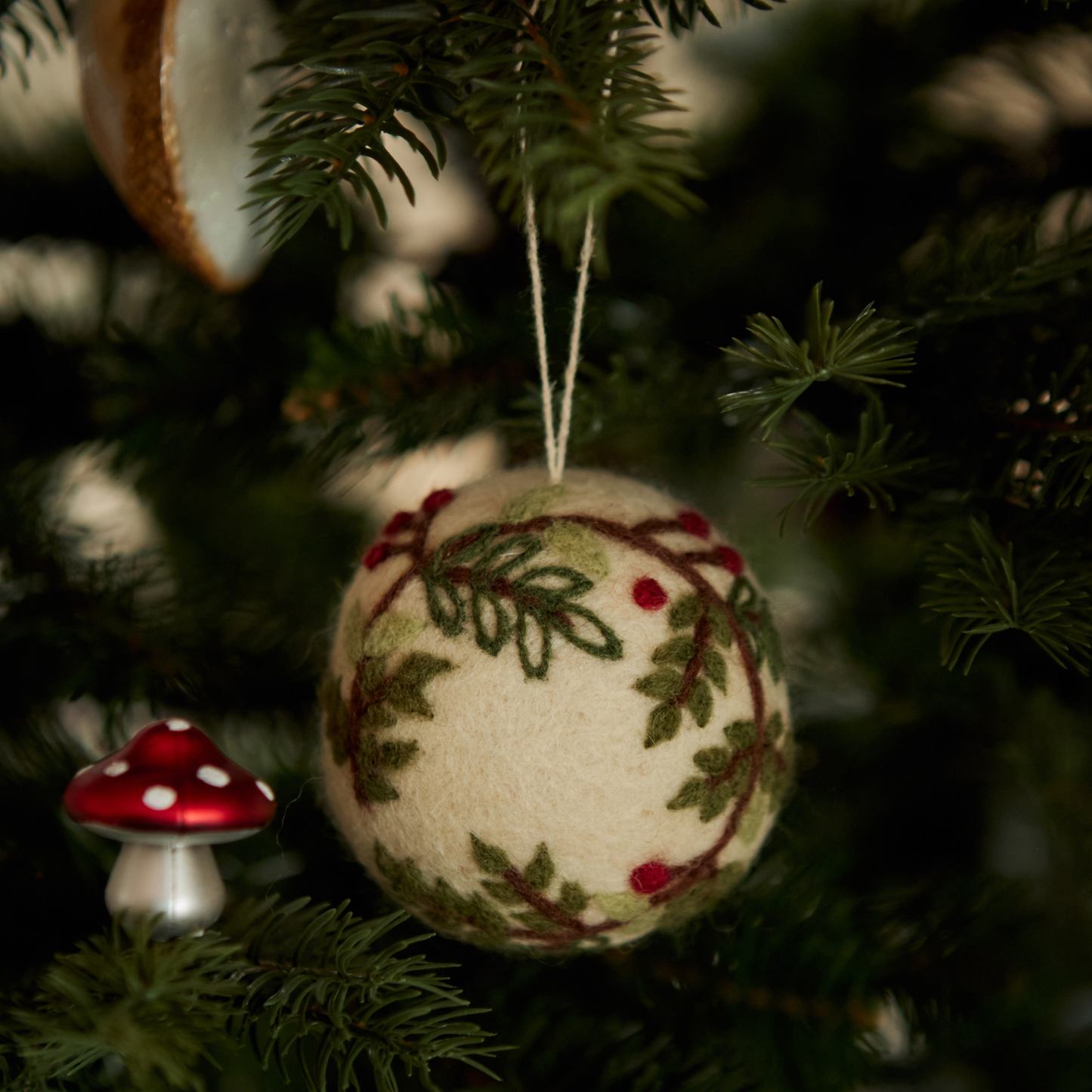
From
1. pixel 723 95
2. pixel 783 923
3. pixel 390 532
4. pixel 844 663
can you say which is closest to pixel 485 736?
pixel 390 532

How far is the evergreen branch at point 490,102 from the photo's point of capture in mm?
255

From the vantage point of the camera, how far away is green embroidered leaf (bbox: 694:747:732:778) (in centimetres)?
39

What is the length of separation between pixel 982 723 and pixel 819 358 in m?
0.42

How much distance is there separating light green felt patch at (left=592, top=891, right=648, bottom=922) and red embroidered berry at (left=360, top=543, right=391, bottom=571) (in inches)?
7.5

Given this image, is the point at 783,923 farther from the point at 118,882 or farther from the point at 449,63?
the point at 449,63

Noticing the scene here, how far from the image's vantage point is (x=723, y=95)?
0.86 meters

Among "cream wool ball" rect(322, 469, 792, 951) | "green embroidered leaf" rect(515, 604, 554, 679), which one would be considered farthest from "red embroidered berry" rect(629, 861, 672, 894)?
"green embroidered leaf" rect(515, 604, 554, 679)

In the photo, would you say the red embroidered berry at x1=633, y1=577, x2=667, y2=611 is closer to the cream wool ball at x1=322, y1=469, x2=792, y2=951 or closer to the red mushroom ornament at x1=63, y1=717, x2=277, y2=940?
the cream wool ball at x1=322, y1=469, x2=792, y2=951

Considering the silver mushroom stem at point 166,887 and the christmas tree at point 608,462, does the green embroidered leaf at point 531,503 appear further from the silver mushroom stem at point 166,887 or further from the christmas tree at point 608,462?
the silver mushroom stem at point 166,887

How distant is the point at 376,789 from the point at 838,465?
264 mm

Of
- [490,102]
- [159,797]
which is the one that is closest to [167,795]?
[159,797]

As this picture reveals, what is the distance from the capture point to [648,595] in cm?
39

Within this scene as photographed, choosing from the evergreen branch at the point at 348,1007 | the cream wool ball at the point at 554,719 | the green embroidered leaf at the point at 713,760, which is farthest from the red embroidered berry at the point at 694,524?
the evergreen branch at the point at 348,1007

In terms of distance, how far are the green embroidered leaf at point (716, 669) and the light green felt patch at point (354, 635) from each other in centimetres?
16
